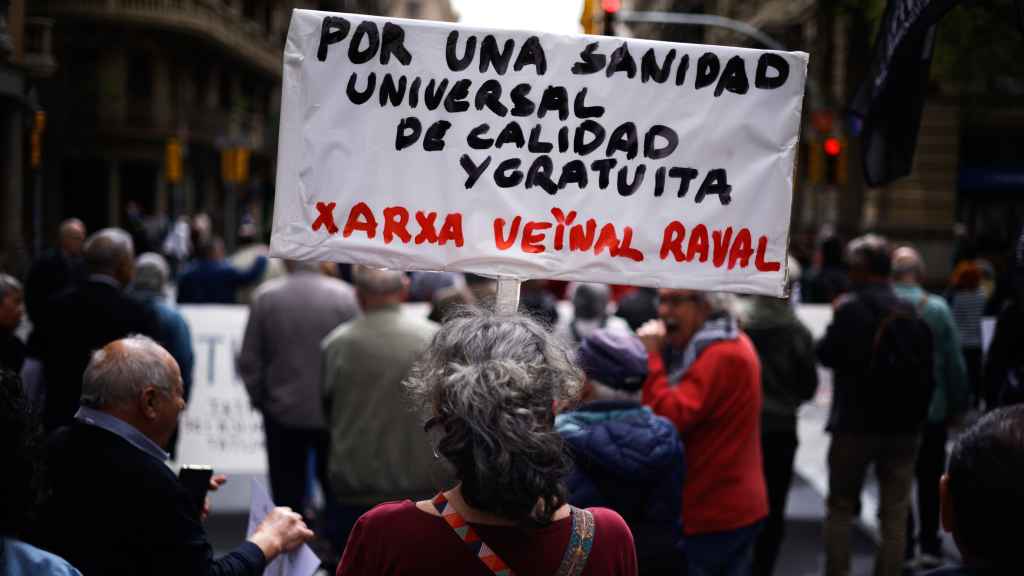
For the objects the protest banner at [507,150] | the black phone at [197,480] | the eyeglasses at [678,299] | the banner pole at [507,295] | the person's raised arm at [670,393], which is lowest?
the black phone at [197,480]

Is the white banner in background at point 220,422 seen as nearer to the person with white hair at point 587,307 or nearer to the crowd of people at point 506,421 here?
the crowd of people at point 506,421

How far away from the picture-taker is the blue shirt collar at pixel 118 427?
121 inches

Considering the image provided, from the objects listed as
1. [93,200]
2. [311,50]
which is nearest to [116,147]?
[93,200]

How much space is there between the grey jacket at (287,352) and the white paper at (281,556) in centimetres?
336

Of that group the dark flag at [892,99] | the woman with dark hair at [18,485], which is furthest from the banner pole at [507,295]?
the dark flag at [892,99]

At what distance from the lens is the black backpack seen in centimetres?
594

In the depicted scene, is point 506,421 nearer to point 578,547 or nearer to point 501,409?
point 501,409

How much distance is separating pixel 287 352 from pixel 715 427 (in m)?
2.75

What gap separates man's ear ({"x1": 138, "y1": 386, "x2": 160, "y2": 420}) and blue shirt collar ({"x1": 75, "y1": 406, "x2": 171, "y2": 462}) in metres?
0.05

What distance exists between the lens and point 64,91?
107 feet

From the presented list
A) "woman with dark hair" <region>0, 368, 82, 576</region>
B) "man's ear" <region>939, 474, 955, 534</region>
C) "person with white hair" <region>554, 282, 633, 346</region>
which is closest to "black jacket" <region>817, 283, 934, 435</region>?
"person with white hair" <region>554, 282, 633, 346</region>

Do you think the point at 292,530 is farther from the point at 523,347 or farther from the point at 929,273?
the point at 929,273

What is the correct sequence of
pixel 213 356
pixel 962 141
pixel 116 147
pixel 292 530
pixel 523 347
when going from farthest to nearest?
pixel 116 147 → pixel 962 141 → pixel 213 356 → pixel 292 530 → pixel 523 347

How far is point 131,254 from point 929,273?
23229 millimetres
